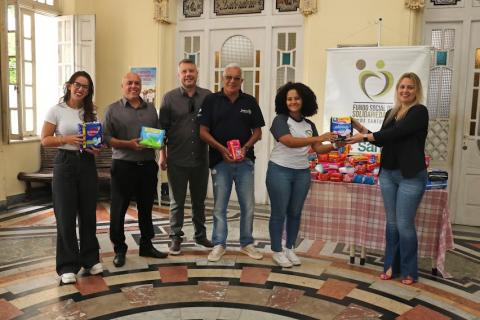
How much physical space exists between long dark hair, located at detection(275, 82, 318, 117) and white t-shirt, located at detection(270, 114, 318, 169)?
2.5 inches

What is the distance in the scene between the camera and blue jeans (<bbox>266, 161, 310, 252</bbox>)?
3342 mm

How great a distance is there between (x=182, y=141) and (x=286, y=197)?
93 cm

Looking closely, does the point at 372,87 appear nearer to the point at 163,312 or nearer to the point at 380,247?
the point at 380,247

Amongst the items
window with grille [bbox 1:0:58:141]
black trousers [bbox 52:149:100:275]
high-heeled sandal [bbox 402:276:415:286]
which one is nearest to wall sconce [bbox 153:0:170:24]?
window with grille [bbox 1:0:58:141]

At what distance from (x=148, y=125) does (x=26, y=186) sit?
10.2 ft

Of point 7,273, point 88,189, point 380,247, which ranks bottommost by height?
point 7,273

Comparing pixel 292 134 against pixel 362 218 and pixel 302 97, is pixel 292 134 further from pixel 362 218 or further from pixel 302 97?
pixel 362 218

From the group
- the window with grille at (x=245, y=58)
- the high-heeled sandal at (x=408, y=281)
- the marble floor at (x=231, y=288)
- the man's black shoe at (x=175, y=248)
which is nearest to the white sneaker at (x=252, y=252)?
the marble floor at (x=231, y=288)

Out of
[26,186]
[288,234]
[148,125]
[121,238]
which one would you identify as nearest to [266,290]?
[288,234]

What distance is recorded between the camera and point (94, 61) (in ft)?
20.0

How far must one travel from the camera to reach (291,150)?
332 cm

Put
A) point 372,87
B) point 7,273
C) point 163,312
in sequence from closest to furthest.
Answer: point 163,312 < point 7,273 < point 372,87

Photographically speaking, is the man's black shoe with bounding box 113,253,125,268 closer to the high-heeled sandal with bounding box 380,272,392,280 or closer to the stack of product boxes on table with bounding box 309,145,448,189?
the stack of product boxes on table with bounding box 309,145,448,189

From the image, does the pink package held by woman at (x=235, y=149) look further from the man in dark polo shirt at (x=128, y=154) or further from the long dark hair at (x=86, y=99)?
the long dark hair at (x=86, y=99)
